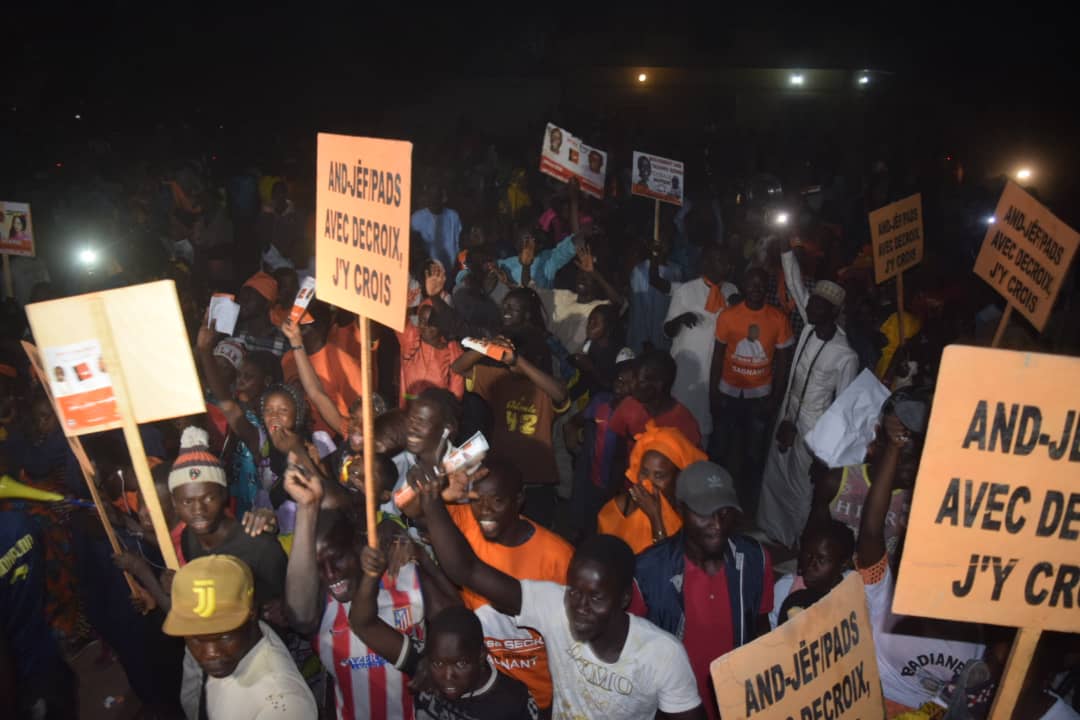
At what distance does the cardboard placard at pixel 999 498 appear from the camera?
2.13 meters

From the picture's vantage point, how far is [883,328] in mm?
6883

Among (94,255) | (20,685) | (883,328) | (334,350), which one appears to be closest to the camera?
(20,685)

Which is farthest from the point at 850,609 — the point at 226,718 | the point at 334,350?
the point at 334,350

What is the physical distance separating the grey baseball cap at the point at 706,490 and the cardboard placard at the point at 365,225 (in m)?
1.51

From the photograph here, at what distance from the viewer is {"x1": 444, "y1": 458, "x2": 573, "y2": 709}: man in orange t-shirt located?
3465 millimetres

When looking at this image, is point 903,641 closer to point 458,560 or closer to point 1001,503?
point 1001,503

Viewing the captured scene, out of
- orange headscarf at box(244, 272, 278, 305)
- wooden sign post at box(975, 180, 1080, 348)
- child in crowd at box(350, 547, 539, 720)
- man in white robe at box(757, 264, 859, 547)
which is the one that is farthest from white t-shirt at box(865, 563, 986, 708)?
orange headscarf at box(244, 272, 278, 305)

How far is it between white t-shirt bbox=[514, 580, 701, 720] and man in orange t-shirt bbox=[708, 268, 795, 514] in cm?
397

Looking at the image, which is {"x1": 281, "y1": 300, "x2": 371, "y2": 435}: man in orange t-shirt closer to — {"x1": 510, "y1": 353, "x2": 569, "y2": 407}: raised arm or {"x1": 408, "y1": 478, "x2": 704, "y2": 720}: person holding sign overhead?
{"x1": 510, "y1": 353, "x2": 569, "y2": 407}: raised arm

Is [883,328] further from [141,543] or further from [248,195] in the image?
[248,195]

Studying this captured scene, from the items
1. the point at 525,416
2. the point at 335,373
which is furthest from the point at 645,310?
the point at 335,373

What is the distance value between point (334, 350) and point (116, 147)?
44.6ft

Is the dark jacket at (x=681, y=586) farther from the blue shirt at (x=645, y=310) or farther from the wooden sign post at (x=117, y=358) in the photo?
the blue shirt at (x=645, y=310)

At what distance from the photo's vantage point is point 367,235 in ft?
11.1
